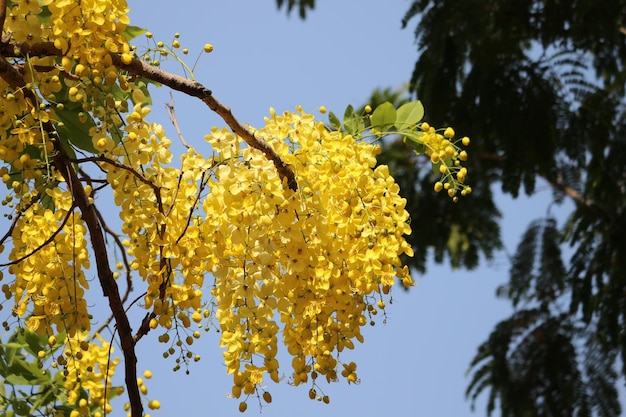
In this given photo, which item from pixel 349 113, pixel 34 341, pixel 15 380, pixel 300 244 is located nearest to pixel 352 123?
pixel 349 113

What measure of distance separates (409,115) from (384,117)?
65 millimetres

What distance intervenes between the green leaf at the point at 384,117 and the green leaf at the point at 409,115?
0.7 inches

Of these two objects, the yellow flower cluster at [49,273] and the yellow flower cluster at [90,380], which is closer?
the yellow flower cluster at [49,273]

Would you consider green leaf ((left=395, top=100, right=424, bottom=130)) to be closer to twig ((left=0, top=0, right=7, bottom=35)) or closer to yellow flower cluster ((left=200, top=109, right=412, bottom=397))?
yellow flower cluster ((left=200, top=109, right=412, bottom=397))

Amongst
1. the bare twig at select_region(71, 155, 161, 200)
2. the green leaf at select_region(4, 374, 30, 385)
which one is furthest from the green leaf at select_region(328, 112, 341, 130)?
the green leaf at select_region(4, 374, 30, 385)

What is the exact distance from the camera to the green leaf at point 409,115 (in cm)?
214

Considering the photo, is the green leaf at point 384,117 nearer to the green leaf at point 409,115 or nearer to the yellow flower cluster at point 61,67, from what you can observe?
the green leaf at point 409,115

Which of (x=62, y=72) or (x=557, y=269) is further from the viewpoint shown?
(x=557, y=269)

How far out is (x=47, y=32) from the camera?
1.67 metres

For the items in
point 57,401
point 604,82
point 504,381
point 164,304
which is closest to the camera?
point 164,304

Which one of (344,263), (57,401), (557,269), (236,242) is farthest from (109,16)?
(557,269)

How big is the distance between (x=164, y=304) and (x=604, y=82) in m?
3.75

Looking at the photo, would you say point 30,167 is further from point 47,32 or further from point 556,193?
point 556,193

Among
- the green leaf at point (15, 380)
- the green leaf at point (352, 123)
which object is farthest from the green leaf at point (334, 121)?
the green leaf at point (15, 380)
